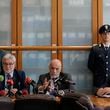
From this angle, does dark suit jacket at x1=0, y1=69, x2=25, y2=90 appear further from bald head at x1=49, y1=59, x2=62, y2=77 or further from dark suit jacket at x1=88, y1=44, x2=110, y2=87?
dark suit jacket at x1=88, y1=44, x2=110, y2=87

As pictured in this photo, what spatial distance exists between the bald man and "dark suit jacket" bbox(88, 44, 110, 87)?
0.94 meters

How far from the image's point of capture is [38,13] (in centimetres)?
526

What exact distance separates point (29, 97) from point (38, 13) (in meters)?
2.73

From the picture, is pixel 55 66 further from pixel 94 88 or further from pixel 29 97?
pixel 29 97

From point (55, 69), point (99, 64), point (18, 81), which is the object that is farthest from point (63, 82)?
point (99, 64)

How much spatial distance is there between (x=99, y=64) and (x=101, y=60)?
0.06 meters

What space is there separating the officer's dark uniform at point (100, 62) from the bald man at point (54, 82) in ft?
3.07

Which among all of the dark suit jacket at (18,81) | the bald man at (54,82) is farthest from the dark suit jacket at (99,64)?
the dark suit jacket at (18,81)

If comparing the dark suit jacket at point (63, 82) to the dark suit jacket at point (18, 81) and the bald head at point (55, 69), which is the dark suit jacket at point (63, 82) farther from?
the dark suit jacket at point (18, 81)

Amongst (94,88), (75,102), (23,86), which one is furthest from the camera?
(94,88)

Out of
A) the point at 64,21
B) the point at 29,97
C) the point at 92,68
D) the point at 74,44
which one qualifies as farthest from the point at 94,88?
the point at 29,97

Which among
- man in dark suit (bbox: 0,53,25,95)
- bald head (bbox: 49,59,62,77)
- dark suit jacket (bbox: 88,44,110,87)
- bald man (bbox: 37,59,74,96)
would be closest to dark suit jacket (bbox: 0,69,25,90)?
man in dark suit (bbox: 0,53,25,95)

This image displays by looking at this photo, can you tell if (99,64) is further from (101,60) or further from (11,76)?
(11,76)

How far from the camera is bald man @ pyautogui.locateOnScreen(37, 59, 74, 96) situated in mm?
3867
